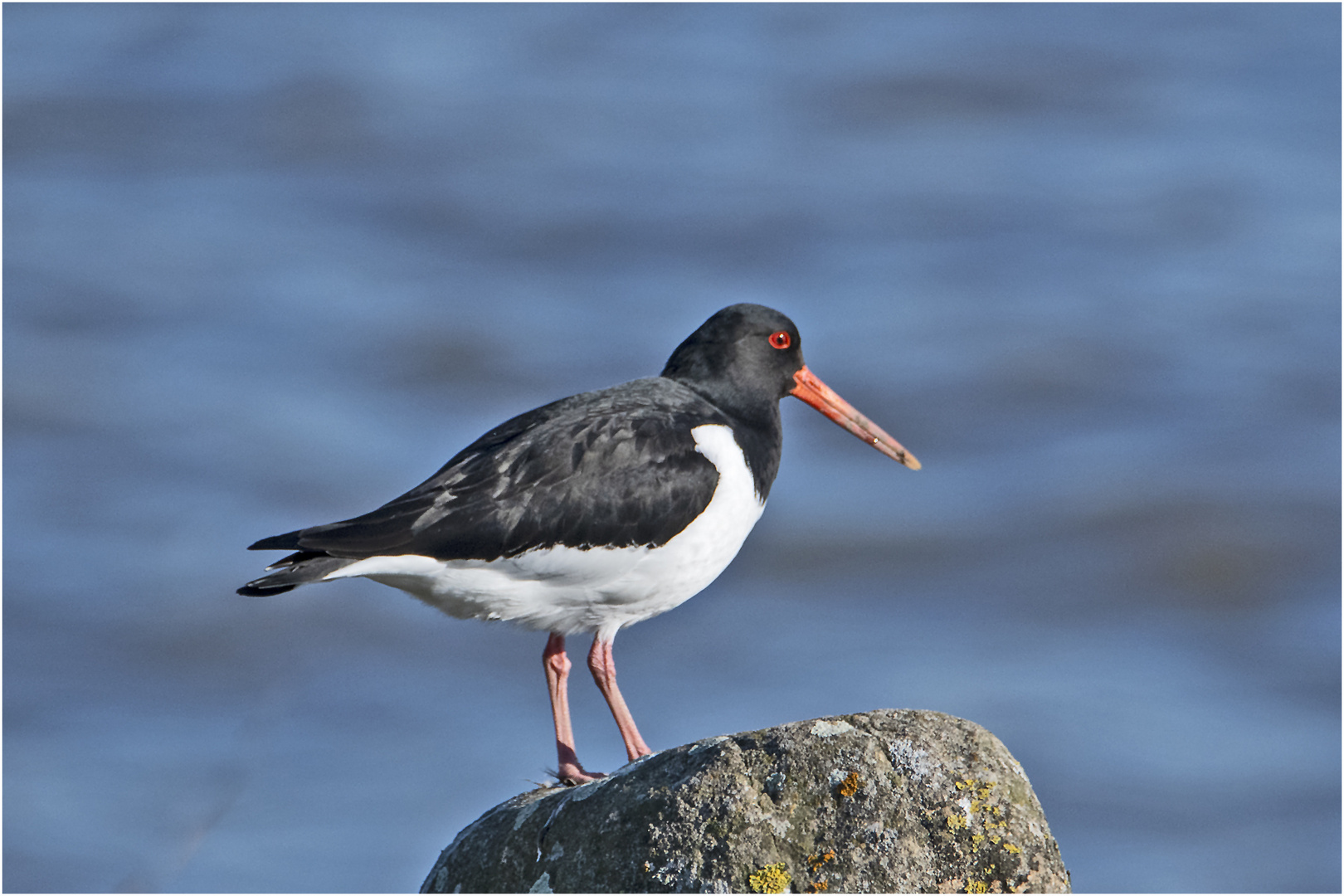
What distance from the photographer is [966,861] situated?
3.90 metres

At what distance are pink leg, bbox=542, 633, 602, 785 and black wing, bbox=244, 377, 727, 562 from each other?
0.75 meters

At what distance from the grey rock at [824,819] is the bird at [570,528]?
4.44 feet

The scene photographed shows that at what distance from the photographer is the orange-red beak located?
726 cm

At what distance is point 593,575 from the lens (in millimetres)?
5828

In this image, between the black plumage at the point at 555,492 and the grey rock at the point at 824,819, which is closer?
the grey rock at the point at 824,819

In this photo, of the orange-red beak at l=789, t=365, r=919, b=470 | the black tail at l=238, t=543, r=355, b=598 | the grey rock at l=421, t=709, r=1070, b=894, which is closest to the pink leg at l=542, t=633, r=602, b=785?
the black tail at l=238, t=543, r=355, b=598

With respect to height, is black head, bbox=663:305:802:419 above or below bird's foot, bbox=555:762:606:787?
above

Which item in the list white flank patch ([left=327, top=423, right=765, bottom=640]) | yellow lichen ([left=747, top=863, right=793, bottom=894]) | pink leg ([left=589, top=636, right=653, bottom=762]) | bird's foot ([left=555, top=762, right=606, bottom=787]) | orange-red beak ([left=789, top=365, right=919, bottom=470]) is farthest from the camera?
orange-red beak ([left=789, top=365, right=919, bottom=470])

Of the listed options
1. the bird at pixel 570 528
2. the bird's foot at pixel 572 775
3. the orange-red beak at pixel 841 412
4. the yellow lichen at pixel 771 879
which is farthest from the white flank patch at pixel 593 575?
the yellow lichen at pixel 771 879

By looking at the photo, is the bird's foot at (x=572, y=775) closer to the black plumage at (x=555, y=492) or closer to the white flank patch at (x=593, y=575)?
the white flank patch at (x=593, y=575)

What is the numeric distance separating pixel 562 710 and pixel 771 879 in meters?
2.34

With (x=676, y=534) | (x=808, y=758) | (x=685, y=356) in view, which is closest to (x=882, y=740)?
(x=808, y=758)

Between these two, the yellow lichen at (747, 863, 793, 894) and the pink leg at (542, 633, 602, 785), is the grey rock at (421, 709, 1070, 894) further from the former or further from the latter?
the pink leg at (542, 633, 602, 785)

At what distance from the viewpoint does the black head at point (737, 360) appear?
22.2ft
